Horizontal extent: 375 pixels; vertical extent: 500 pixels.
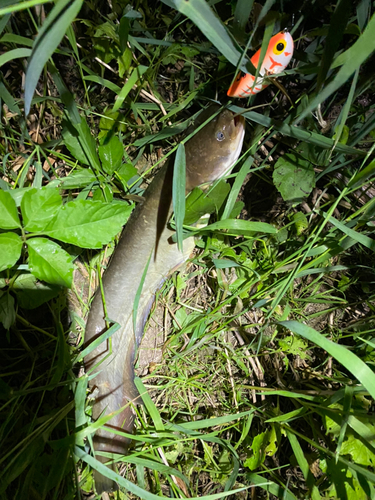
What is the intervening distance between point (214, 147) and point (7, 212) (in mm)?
947

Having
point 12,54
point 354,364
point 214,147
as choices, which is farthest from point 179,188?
point 354,364

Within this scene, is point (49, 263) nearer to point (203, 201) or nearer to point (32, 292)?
point (32, 292)

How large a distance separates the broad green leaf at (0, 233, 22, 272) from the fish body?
46 centimetres

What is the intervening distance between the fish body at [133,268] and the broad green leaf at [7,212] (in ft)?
1.66

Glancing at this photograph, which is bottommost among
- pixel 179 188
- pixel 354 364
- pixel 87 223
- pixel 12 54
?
pixel 354 364

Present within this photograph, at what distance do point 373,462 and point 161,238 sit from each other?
130 cm

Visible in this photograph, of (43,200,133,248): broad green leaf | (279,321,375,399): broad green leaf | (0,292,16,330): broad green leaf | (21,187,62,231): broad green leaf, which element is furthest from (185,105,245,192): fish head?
(0,292,16,330): broad green leaf

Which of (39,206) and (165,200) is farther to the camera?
(165,200)

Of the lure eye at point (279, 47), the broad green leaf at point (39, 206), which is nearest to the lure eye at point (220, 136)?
the lure eye at point (279, 47)

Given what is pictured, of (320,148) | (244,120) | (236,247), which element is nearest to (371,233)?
(320,148)

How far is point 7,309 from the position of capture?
140 cm

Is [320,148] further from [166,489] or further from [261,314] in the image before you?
[166,489]

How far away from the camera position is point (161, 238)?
1.56 meters

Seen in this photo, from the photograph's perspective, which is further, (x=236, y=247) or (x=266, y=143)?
(x=236, y=247)
